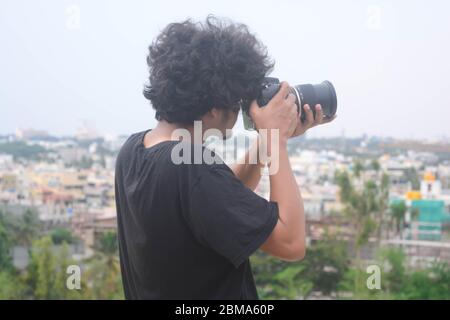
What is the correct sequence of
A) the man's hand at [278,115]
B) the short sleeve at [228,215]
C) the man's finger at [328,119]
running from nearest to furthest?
the short sleeve at [228,215], the man's hand at [278,115], the man's finger at [328,119]

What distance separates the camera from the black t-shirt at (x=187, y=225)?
0.80m

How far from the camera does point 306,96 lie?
991 millimetres

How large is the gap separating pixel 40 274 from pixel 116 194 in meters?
7.14

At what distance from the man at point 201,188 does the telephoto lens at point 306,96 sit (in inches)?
0.5

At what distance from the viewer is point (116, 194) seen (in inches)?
38.2

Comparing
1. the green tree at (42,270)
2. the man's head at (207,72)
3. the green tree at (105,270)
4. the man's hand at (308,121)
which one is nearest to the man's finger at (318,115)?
the man's hand at (308,121)

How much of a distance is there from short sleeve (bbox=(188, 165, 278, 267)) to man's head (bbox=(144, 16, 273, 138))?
0.13 meters

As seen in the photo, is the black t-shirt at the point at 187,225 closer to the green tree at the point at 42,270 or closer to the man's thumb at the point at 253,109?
the man's thumb at the point at 253,109

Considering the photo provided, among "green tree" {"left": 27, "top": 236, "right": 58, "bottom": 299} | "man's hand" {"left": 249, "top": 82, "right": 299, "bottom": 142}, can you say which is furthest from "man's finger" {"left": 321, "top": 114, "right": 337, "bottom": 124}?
"green tree" {"left": 27, "top": 236, "right": 58, "bottom": 299}

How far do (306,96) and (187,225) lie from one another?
32 centimetres

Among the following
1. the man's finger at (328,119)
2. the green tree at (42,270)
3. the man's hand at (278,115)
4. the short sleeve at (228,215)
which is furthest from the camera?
the green tree at (42,270)

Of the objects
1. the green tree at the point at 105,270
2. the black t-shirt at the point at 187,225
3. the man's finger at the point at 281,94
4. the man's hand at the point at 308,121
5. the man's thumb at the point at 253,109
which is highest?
the man's finger at the point at 281,94

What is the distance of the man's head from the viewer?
2.90ft
